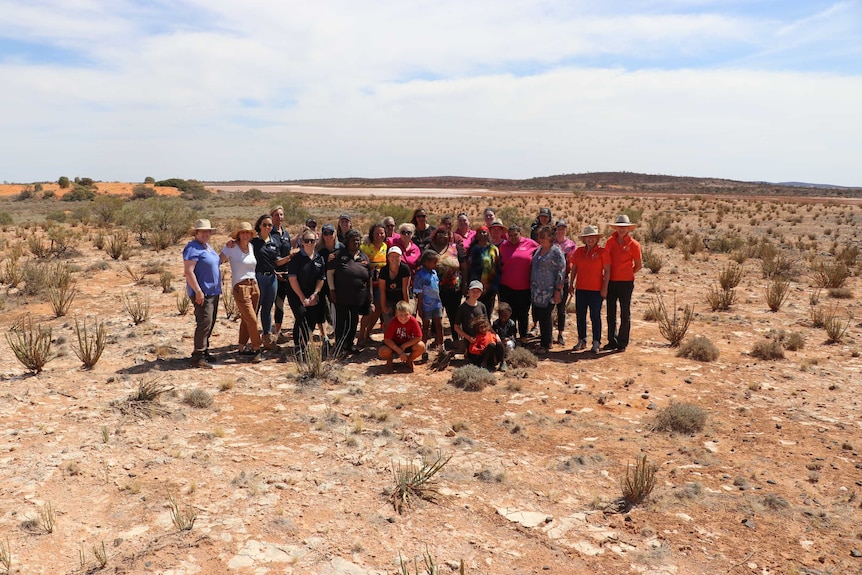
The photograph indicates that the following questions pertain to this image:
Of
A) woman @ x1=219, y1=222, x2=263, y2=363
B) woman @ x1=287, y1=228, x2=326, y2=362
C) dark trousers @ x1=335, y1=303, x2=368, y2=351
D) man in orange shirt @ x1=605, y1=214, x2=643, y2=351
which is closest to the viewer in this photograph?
woman @ x1=219, y1=222, x2=263, y2=363

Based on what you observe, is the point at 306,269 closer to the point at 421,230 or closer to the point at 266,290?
the point at 266,290

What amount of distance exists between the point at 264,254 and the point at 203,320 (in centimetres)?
111

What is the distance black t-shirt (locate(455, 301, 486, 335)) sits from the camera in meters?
7.57

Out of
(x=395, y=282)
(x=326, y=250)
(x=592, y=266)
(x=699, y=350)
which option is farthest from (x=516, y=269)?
(x=699, y=350)

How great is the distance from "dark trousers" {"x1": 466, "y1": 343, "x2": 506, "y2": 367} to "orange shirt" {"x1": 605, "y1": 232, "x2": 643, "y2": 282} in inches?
76.0

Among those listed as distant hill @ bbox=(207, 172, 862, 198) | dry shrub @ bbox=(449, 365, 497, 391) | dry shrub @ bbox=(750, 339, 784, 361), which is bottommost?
dry shrub @ bbox=(449, 365, 497, 391)

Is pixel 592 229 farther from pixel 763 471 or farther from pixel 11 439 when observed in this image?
pixel 11 439

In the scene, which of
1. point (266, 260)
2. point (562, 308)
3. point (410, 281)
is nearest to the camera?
point (266, 260)

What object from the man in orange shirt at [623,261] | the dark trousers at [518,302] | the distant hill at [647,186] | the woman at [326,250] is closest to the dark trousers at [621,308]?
the man in orange shirt at [623,261]

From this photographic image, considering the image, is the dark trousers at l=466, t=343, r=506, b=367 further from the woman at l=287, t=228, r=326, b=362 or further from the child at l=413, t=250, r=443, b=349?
the woman at l=287, t=228, r=326, b=362

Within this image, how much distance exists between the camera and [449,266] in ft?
25.5

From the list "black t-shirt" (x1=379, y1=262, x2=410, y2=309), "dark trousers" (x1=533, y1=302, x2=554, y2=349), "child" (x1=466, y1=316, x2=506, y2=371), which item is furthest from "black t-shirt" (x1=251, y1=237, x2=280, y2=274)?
"dark trousers" (x1=533, y1=302, x2=554, y2=349)

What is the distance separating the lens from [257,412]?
617 cm

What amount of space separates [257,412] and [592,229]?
4920 millimetres
